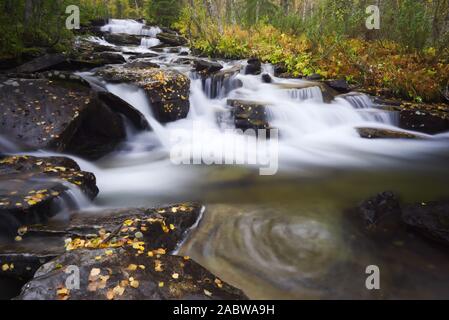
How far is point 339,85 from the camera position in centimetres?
1121

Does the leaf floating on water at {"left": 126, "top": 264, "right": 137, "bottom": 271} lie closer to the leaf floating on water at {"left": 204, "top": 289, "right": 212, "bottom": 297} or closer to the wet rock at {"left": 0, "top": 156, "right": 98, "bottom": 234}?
the leaf floating on water at {"left": 204, "top": 289, "right": 212, "bottom": 297}

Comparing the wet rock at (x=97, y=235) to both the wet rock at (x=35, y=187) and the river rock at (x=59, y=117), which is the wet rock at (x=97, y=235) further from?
the river rock at (x=59, y=117)

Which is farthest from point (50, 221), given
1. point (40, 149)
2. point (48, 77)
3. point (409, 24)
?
point (409, 24)

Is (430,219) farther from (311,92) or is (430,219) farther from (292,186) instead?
(311,92)

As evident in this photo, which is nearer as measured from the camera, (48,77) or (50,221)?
(50,221)

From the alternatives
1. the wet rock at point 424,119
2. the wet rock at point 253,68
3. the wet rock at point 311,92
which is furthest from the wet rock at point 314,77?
the wet rock at point 424,119

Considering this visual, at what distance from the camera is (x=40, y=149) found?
20.2 feet

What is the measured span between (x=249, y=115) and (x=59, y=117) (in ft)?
15.3

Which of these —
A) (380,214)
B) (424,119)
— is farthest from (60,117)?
(424,119)
